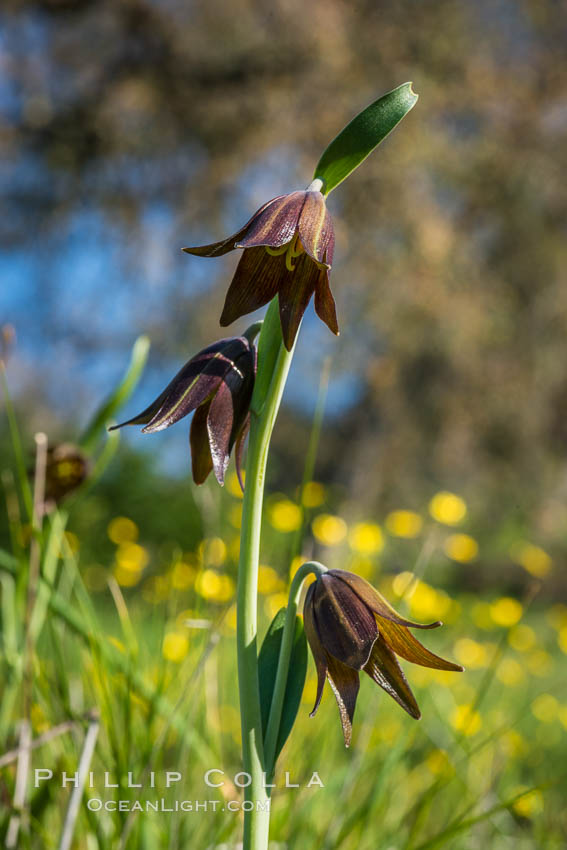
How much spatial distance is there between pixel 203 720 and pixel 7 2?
388 centimetres

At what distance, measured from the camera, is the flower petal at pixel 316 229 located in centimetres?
32

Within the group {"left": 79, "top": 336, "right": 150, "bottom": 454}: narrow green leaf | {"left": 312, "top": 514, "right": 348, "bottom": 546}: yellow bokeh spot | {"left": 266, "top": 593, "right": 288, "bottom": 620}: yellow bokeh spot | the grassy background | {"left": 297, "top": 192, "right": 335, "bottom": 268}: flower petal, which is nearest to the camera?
{"left": 297, "top": 192, "right": 335, "bottom": 268}: flower petal

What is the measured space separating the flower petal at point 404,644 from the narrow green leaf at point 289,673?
Result: 1.5 inches

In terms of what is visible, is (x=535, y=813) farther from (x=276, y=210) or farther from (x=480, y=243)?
(x=480, y=243)

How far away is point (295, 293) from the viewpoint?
1.14 ft

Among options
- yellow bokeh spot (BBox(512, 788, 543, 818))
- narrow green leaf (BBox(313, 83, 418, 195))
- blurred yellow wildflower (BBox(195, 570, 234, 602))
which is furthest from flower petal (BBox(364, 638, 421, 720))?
yellow bokeh spot (BBox(512, 788, 543, 818))

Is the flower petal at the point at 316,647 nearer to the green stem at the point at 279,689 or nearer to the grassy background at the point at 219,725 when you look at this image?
the green stem at the point at 279,689

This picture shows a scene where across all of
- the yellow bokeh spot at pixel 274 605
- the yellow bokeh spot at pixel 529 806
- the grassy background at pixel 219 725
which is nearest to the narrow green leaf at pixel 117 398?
the grassy background at pixel 219 725

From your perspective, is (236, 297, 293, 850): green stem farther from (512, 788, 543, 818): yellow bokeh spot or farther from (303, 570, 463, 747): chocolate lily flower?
(512, 788, 543, 818): yellow bokeh spot

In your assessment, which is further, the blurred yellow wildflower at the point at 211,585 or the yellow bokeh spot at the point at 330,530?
the yellow bokeh spot at the point at 330,530

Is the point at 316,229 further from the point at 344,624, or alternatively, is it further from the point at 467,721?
the point at 467,721

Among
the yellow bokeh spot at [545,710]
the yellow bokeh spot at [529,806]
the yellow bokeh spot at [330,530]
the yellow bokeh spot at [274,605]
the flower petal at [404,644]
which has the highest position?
the flower petal at [404,644]

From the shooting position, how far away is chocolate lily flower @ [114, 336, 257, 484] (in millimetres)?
348

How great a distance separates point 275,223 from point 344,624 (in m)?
0.17
